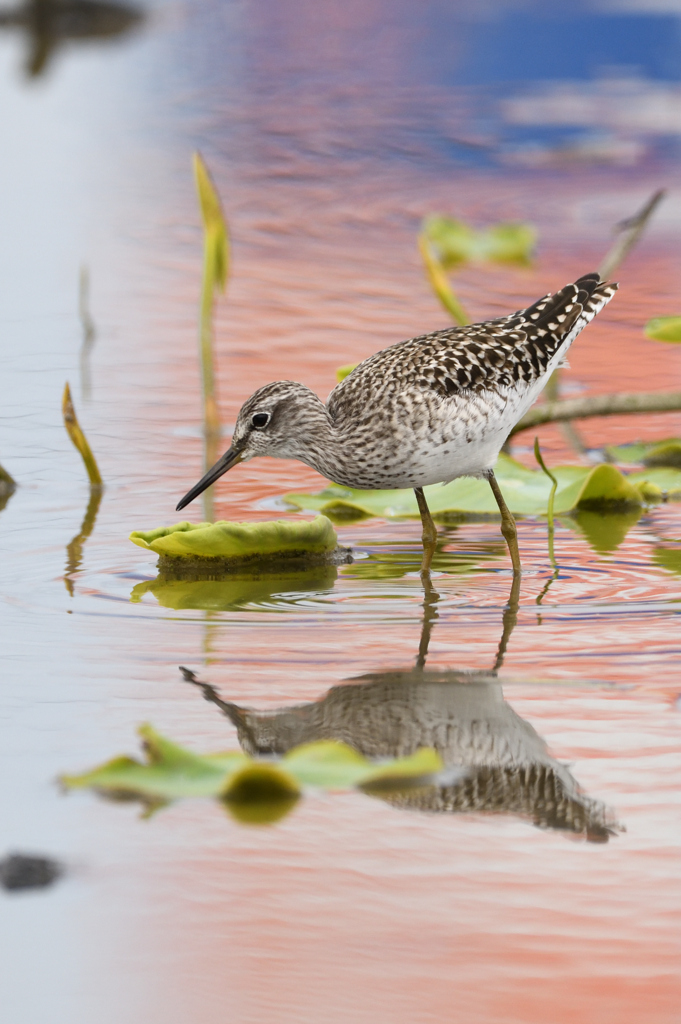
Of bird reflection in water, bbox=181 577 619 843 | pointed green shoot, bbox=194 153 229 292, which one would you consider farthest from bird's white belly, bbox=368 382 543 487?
pointed green shoot, bbox=194 153 229 292

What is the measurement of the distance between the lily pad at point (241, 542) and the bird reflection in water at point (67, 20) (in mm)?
14808

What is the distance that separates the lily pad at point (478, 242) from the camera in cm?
1272

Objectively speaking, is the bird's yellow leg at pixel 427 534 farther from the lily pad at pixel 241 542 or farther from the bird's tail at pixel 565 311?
the bird's tail at pixel 565 311

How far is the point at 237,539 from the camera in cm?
631

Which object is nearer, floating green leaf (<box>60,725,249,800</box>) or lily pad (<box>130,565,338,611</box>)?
floating green leaf (<box>60,725,249,800</box>)

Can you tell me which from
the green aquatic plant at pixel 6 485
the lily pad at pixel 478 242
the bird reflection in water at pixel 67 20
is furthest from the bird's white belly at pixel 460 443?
the bird reflection in water at pixel 67 20

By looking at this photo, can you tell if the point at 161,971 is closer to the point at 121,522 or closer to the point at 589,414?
the point at 121,522

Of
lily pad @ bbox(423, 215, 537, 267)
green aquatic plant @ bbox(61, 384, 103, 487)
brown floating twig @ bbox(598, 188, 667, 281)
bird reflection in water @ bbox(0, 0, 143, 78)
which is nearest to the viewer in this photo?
green aquatic plant @ bbox(61, 384, 103, 487)

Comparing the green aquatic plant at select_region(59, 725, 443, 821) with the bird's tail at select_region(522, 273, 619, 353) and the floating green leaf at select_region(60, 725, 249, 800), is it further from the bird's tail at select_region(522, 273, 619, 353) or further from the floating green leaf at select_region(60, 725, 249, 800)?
the bird's tail at select_region(522, 273, 619, 353)

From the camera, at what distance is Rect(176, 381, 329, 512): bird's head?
23.0 ft

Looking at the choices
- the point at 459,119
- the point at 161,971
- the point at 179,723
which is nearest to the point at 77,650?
the point at 179,723

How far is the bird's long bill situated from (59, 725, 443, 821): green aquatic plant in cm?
302

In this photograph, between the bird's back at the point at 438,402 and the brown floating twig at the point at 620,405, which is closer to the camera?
the bird's back at the point at 438,402

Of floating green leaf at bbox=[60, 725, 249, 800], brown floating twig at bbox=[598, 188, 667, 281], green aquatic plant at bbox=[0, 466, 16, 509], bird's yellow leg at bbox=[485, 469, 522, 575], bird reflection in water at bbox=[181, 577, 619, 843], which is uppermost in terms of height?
brown floating twig at bbox=[598, 188, 667, 281]
